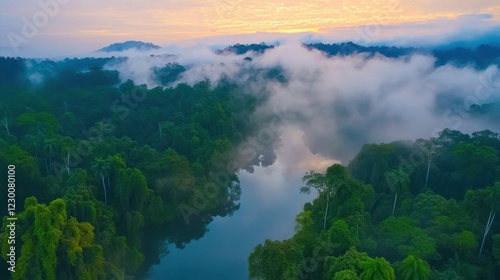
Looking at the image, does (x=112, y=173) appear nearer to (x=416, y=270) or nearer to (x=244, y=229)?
(x=244, y=229)

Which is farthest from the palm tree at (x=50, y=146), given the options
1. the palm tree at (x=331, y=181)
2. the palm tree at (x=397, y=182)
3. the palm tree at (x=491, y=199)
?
the palm tree at (x=491, y=199)

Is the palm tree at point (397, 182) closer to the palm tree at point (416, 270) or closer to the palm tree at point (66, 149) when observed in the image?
the palm tree at point (416, 270)

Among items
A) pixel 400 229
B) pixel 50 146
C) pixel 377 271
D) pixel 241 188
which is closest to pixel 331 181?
pixel 400 229

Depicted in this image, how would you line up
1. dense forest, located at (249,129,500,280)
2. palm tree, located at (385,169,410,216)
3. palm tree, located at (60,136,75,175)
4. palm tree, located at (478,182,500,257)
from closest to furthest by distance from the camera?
dense forest, located at (249,129,500,280)
palm tree, located at (478,182,500,257)
palm tree, located at (385,169,410,216)
palm tree, located at (60,136,75,175)

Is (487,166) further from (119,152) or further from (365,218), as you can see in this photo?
(119,152)

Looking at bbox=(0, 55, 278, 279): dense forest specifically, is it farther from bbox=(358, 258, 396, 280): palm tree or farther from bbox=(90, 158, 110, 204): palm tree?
bbox=(358, 258, 396, 280): palm tree

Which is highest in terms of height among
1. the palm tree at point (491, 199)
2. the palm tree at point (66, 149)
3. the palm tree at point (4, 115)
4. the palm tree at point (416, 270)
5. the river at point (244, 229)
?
the palm tree at point (4, 115)

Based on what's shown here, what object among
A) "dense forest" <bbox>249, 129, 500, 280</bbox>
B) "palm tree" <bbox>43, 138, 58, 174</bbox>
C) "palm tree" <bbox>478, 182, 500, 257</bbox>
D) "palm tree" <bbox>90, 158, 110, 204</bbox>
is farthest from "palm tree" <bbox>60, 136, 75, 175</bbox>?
"palm tree" <bbox>478, 182, 500, 257</bbox>
